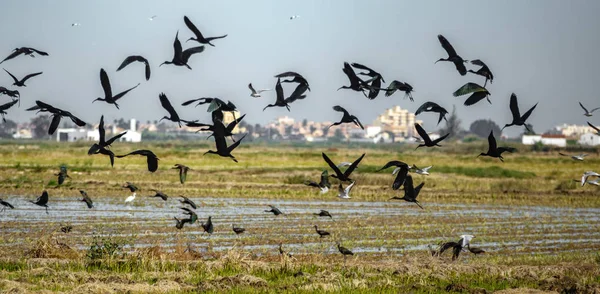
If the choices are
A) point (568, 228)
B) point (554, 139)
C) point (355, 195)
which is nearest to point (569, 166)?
point (355, 195)

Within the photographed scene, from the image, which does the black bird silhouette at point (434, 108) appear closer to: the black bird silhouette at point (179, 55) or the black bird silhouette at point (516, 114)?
the black bird silhouette at point (516, 114)

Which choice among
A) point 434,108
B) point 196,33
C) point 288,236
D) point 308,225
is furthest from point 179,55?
point 308,225

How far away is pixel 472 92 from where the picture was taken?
1043 centimetres

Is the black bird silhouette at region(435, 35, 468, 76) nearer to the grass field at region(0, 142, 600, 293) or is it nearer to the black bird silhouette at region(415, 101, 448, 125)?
the black bird silhouette at region(415, 101, 448, 125)

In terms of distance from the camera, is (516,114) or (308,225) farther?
(308,225)

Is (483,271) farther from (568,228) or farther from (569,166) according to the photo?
(569,166)

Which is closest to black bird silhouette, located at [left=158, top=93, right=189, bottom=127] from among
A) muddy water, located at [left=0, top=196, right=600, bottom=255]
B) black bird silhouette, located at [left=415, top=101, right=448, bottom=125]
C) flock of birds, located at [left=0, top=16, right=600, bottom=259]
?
flock of birds, located at [left=0, top=16, right=600, bottom=259]

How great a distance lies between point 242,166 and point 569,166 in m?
25.5

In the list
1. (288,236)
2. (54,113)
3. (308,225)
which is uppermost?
(54,113)

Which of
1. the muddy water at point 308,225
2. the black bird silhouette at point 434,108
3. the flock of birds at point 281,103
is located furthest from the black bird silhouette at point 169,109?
the muddy water at point 308,225

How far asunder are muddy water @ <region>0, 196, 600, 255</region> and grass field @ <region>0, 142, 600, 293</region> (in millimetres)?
53

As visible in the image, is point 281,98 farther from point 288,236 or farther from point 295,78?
point 288,236

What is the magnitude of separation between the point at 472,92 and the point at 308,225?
12.2 metres

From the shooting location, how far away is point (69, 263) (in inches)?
512
